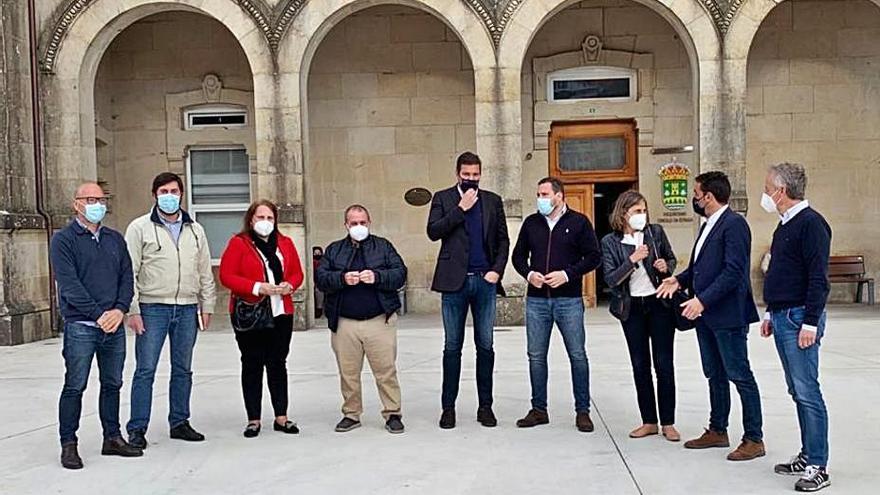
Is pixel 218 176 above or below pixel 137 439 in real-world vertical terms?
above

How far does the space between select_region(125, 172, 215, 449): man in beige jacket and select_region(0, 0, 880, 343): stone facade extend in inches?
229

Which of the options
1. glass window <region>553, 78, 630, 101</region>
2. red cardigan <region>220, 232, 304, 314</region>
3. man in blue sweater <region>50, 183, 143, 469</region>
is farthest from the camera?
glass window <region>553, 78, 630, 101</region>

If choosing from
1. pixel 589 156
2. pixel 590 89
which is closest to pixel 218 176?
pixel 589 156

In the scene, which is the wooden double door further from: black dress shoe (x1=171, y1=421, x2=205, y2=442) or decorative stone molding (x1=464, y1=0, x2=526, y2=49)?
black dress shoe (x1=171, y1=421, x2=205, y2=442)

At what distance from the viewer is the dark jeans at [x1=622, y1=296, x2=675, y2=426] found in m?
5.97

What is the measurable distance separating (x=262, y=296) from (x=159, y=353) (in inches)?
31.1

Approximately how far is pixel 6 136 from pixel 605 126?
871cm

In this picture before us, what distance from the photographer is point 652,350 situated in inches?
239

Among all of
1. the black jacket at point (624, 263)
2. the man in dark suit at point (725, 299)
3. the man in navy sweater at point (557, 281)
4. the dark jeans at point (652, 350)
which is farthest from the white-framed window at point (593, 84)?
the man in dark suit at point (725, 299)

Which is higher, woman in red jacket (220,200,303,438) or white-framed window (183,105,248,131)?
white-framed window (183,105,248,131)

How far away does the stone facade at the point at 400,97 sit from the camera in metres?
12.2

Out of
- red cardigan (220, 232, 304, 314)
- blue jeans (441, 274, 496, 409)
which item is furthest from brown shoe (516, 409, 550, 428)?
red cardigan (220, 232, 304, 314)

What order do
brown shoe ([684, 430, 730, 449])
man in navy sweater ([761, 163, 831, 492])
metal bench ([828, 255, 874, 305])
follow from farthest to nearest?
metal bench ([828, 255, 874, 305]) < brown shoe ([684, 430, 730, 449]) < man in navy sweater ([761, 163, 831, 492])

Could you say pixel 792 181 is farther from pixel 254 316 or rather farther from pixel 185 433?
pixel 185 433
